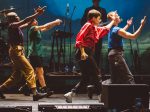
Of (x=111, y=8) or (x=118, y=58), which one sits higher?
(x=111, y=8)

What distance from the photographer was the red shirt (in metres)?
10.1

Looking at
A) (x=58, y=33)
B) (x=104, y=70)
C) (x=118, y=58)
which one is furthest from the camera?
(x=104, y=70)

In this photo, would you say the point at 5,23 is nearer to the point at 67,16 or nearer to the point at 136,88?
the point at 67,16

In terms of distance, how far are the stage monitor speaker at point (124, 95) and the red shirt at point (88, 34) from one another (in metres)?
2.21

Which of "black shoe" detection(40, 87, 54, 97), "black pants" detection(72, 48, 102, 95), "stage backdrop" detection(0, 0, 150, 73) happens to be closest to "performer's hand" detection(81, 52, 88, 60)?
"black pants" detection(72, 48, 102, 95)

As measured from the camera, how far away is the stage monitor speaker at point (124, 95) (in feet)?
26.2

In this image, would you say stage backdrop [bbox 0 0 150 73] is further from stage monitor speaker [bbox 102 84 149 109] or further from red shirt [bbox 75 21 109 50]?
stage monitor speaker [bbox 102 84 149 109]

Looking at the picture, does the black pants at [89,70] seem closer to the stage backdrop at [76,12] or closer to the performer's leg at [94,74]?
the performer's leg at [94,74]

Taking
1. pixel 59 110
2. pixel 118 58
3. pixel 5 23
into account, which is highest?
pixel 5 23

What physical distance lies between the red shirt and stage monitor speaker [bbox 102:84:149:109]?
2206 millimetres

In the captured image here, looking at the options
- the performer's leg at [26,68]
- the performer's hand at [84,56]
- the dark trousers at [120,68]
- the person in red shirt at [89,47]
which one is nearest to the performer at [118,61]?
the dark trousers at [120,68]

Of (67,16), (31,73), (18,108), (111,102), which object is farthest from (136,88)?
(67,16)

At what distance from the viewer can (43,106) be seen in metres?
7.62

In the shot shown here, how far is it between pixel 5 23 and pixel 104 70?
14.8ft
